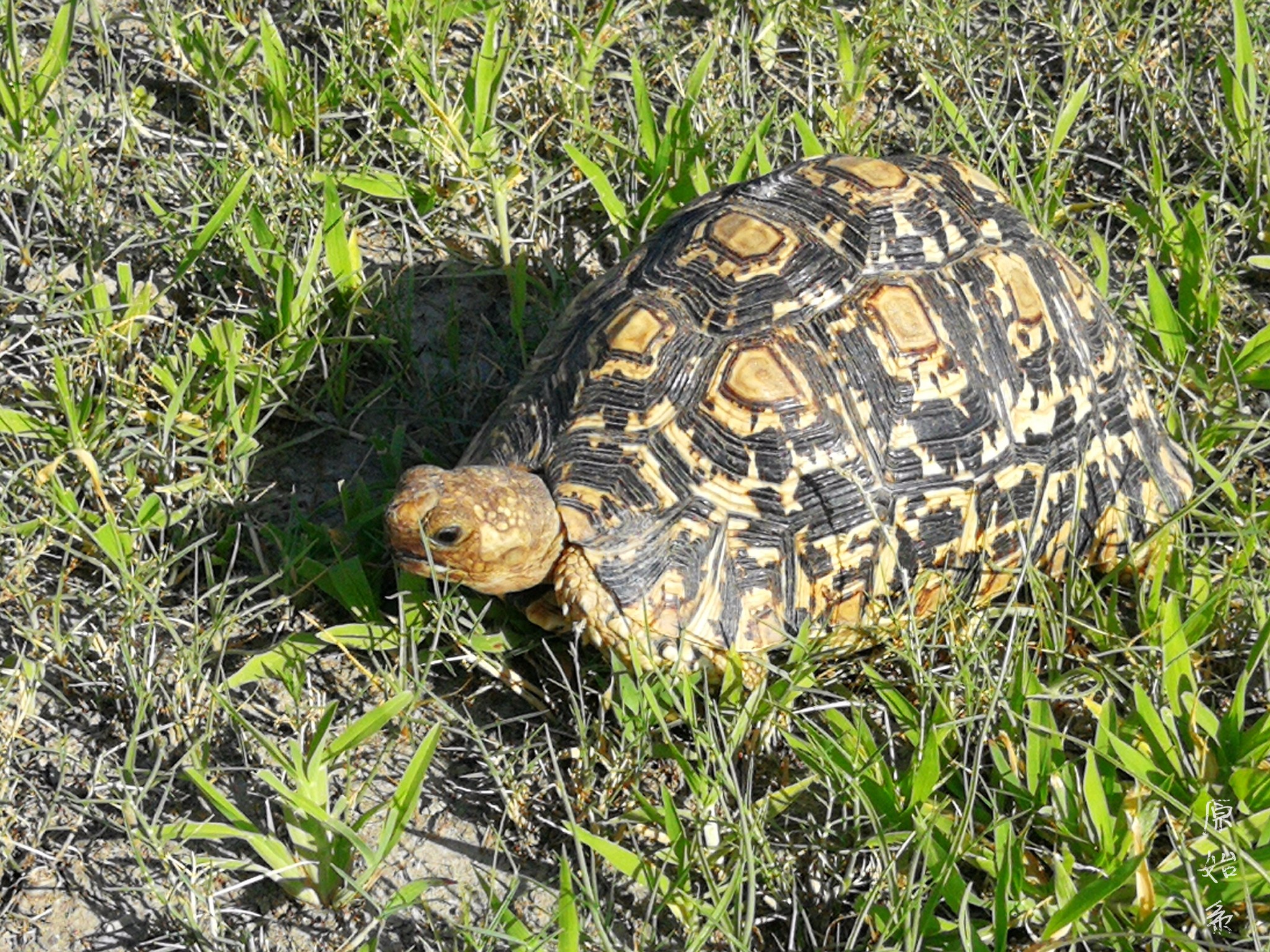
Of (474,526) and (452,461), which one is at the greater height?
(474,526)

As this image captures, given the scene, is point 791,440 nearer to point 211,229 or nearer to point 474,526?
point 474,526

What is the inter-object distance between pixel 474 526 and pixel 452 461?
765mm

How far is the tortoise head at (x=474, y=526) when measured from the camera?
2.75m

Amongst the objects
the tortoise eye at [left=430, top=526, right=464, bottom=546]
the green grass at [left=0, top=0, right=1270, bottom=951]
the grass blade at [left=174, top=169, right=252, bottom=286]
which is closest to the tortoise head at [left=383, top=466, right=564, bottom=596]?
the tortoise eye at [left=430, top=526, right=464, bottom=546]

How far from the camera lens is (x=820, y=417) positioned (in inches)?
114

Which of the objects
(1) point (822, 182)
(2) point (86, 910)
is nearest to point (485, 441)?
(1) point (822, 182)

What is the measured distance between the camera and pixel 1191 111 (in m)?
4.15

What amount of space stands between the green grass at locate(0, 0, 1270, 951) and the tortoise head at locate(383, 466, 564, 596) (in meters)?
0.18

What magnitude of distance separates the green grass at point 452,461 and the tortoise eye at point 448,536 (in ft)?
0.73

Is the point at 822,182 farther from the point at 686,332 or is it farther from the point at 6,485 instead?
the point at 6,485

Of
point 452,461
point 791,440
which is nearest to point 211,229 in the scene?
point 452,461

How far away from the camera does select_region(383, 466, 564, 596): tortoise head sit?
2754 millimetres

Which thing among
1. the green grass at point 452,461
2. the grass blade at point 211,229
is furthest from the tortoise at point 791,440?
the grass blade at point 211,229

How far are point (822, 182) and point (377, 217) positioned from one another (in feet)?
4.44
